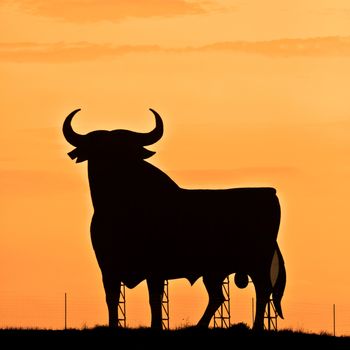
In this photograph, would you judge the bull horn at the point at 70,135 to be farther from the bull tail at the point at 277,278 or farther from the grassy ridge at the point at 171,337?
the bull tail at the point at 277,278

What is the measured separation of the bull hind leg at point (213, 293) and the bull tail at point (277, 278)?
3.39 feet

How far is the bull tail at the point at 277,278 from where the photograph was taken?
33625 mm

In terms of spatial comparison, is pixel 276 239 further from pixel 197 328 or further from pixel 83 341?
pixel 83 341

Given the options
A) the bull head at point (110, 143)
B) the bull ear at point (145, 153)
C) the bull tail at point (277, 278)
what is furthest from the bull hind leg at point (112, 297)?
the bull tail at point (277, 278)

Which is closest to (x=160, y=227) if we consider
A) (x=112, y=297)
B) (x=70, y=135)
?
(x=112, y=297)

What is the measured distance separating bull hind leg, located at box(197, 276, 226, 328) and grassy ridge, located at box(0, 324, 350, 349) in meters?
1.61

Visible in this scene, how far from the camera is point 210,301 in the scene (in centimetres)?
3347

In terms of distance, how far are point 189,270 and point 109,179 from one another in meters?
2.31

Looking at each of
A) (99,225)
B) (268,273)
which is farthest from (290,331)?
Answer: (99,225)

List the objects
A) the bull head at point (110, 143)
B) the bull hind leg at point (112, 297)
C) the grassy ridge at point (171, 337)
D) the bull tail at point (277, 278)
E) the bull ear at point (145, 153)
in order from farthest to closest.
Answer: the bull tail at point (277, 278) < the bull ear at point (145, 153) < the bull head at point (110, 143) < the bull hind leg at point (112, 297) < the grassy ridge at point (171, 337)

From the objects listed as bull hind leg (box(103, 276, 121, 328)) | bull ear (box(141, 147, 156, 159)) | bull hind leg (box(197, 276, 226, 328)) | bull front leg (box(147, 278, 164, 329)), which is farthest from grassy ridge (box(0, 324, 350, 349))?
bull ear (box(141, 147, 156, 159))

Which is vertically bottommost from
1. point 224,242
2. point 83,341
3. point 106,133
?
→ point 83,341

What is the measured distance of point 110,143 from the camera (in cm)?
3291

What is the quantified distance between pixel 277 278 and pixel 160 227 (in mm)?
2633
